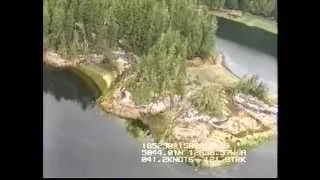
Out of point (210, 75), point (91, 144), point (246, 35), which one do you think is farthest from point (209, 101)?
point (91, 144)

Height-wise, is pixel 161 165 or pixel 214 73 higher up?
pixel 214 73

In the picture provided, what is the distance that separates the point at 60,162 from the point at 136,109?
0.76 feet

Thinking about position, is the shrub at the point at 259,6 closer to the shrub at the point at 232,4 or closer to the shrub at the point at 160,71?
the shrub at the point at 232,4

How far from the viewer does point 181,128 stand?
1396 mm

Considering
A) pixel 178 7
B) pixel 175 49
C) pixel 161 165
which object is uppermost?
pixel 178 7

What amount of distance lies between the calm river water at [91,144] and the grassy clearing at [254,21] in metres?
0.07

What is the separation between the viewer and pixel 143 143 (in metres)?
1.39

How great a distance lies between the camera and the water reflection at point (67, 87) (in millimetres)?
1390

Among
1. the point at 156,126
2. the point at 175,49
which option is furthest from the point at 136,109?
the point at 175,49

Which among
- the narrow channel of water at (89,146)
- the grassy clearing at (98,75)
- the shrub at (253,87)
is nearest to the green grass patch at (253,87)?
the shrub at (253,87)

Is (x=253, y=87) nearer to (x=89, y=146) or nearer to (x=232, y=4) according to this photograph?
(x=232, y=4)

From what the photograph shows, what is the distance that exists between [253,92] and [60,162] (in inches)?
20.3
